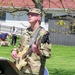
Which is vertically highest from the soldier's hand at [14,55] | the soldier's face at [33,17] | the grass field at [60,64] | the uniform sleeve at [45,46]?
the soldier's face at [33,17]

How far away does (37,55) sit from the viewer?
6.47m

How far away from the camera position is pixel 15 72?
4348 millimetres

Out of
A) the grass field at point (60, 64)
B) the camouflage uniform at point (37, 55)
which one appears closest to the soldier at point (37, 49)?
the camouflage uniform at point (37, 55)

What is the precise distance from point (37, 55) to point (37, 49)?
0.60 ft

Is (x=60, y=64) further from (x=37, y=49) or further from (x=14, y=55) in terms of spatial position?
(x=37, y=49)

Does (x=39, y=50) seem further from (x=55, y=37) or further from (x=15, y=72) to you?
(x=55, y=37)

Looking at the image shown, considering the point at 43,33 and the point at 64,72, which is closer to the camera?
the point at 43,33

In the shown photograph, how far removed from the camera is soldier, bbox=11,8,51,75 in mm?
6379

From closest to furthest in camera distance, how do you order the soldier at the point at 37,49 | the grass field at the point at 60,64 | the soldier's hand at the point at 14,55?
the soldier at the point at 37,49 < the soldier's hand at the point at 14,55 < the grass field at the point at 60,64

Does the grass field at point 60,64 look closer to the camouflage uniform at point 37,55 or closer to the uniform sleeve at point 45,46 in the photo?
the camouflage uniform at point 37,55

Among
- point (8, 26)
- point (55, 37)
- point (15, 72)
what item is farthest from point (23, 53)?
point (8, 26)

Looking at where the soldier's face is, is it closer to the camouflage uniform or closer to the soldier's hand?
the camouflage uniform

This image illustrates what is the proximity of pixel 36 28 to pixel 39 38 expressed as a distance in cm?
→ 18

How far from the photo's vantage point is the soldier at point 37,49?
638 centimetres
